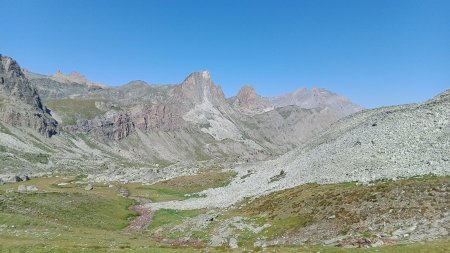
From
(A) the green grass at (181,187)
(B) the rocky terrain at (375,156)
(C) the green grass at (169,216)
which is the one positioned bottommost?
(C) the green grass at (169,216)

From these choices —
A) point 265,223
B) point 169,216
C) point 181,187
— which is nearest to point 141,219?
point 169,216

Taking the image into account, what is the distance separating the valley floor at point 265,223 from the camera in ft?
132

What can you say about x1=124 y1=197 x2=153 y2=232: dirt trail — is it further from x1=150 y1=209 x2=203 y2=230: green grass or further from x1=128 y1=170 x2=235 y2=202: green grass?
x1=128 y1=170 x2=235 y2=202: green grass

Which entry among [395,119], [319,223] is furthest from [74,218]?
[395,119]

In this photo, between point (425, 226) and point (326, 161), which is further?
point (326, 161)

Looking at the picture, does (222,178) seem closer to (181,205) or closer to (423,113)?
(181,205)

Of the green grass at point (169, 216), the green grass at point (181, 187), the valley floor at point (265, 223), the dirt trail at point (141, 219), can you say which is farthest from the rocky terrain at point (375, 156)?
the green grass at point (181, 187)

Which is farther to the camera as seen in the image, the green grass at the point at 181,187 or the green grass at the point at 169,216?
the green grass at the point at 181,187

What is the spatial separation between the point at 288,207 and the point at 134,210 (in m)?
42.5

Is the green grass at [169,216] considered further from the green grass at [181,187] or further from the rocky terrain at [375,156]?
the green grass at [181,187]

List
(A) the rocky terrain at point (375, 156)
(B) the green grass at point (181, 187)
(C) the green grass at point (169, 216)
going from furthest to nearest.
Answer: (B) the green grass at point (181, 187)
(C) the green grass at point (169, 216)
(A) the rocky terrain at point (375, 156)

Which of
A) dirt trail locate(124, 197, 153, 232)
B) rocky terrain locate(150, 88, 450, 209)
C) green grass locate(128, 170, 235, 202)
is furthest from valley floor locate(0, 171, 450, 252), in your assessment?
green grass locate(128, 170, 235, 202)

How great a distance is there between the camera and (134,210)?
294 ft

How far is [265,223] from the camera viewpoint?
57.4m
